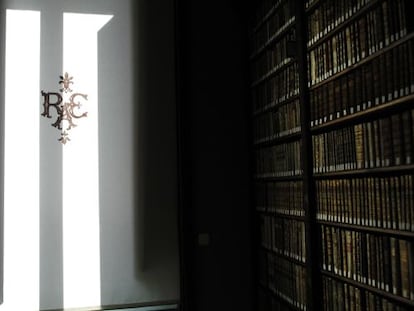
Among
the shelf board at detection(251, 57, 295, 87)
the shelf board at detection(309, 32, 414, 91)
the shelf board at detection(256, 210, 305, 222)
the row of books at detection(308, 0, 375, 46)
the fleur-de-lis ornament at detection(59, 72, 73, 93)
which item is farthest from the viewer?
the fleur-de-lis ornament at detection(59, 72, 73, 93)

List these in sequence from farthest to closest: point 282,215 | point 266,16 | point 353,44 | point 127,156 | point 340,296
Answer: point 127,156
point 266,16
point 282,215
point 340,296
point 353,44

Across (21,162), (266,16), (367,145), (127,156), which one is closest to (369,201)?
(367,145)

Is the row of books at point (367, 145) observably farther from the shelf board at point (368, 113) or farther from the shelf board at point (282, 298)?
the shelf board at point (282, 298)

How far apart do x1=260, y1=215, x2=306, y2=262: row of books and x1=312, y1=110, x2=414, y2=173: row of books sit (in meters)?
0.39

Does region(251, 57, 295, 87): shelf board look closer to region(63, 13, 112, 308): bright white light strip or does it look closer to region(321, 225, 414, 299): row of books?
region(321, 225, 414, 299): row of books

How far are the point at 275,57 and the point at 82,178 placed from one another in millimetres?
1464

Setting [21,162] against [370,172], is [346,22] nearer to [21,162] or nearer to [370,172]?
[370,172]

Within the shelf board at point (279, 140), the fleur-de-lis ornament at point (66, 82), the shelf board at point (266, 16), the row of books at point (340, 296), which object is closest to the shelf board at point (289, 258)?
the row of books at point (340, 296)

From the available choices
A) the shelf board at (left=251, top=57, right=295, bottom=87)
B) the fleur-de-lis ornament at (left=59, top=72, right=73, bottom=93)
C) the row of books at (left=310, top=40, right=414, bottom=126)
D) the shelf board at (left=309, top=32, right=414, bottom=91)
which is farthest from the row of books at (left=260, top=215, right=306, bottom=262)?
the fleur-de-lis ornament at (left=59, top=72, right=73, bottom=93)

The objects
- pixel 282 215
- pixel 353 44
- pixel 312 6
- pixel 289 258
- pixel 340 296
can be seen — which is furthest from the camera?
pixel 282 215

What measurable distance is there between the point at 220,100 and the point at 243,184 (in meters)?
0.61

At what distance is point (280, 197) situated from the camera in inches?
100

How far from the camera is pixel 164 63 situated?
3.05 meters

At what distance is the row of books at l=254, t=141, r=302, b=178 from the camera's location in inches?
91.7
